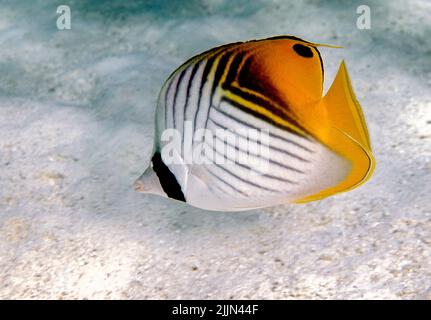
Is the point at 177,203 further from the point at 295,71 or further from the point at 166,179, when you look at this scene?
the point at 295,71

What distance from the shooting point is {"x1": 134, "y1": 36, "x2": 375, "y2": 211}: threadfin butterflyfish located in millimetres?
1202

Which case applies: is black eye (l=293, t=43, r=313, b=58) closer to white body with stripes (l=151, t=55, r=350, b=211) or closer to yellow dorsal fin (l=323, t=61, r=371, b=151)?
yellow dorsal fin (l=323, t=61, r=371, b=151)

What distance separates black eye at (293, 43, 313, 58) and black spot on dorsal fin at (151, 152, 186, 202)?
472 mm

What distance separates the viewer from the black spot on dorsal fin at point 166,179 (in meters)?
1.34

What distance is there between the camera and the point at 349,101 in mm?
1221

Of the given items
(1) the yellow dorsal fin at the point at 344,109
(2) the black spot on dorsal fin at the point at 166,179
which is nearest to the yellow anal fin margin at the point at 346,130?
(1) the yellow dorsal fin at the point at 344,109

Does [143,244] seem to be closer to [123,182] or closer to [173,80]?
[123,182]

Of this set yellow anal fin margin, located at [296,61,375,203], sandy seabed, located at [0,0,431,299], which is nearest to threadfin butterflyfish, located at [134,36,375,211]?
yellow anal fin margin, located at [296,61,375,203]

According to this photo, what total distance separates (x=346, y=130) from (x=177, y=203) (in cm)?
89

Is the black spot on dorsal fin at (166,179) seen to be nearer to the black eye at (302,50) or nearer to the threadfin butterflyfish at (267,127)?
the threadfin butterflyfish at (267,127)

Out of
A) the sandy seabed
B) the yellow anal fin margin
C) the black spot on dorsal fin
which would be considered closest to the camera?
the yellow anal fin margin

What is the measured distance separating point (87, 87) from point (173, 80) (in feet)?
5.54

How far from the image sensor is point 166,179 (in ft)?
4.43

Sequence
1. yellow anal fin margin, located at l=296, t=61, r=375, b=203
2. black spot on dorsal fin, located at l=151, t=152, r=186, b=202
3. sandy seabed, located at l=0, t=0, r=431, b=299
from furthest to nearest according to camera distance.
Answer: sandy seabed, located at l=0, t=0, r=431, b=299, black spot on dorsal fin, located at l=151, t=152, r=186, b=202, yellow anal fin margin, located at l=296, t=61, r=375, b=203
